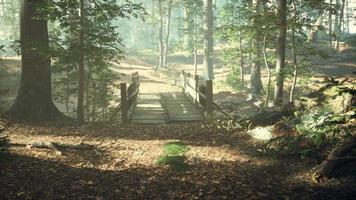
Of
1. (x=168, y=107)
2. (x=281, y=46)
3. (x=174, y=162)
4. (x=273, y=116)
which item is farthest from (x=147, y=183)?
(x=168, y=107)

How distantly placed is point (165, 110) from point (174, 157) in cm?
863

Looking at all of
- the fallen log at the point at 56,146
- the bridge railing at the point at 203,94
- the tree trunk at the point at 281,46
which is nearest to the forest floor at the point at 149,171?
the fallen log at the point at 56,146

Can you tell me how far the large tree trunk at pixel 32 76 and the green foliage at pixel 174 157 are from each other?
574 cm

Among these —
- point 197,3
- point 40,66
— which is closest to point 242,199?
point 40,66

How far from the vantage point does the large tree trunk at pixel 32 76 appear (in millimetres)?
12938

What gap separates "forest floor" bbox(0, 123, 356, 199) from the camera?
654 cm

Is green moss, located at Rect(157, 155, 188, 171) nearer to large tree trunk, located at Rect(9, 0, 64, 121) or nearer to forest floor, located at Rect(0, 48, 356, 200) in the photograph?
forest floor, located at Rect(0, 48, 356, 200)

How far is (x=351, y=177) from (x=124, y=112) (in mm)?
9383

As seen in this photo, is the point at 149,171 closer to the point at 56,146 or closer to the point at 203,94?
the point at 56,146

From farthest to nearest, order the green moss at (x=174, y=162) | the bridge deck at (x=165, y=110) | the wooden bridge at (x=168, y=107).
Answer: the bridge deck at (x=165, y=110) < the wooden bridge at (x=168, y=107) < the green moss at (x=174, y=162)

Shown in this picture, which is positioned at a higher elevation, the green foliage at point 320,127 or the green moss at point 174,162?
the green foliage at point 320,127

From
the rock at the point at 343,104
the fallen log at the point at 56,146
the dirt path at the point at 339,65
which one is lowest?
the fallen log at the point at 56,146

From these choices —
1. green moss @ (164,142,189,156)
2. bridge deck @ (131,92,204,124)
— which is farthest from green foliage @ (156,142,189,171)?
bridge deck @ (131,92,204,124)

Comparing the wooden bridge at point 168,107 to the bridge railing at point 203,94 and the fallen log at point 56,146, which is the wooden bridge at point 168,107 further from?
the fallen log at point 56,146
